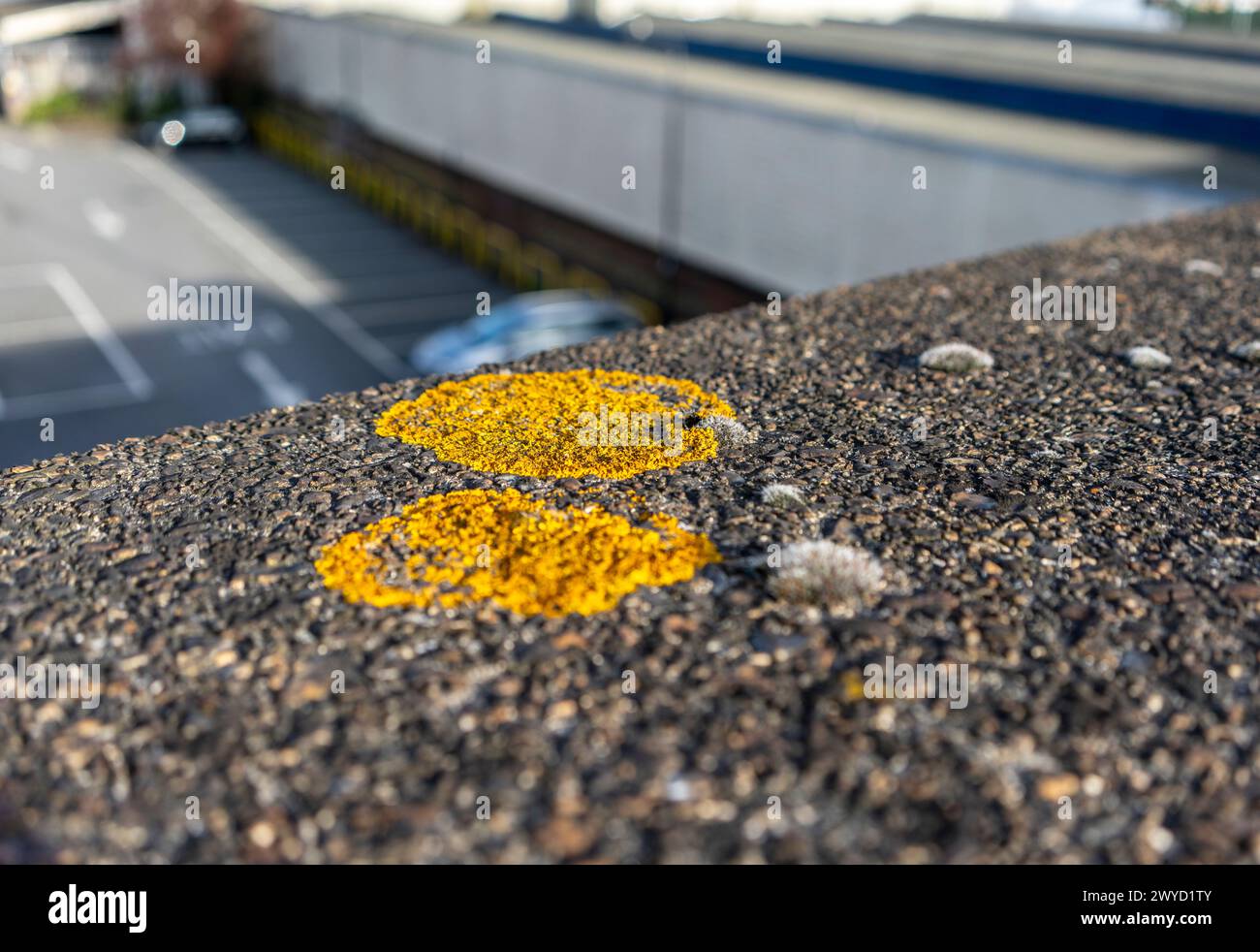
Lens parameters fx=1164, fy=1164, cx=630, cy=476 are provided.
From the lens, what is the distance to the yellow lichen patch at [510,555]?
5.23 meters

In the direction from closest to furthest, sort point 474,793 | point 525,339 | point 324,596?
1. point 474,793
2. point 324,596
3. point 525,339

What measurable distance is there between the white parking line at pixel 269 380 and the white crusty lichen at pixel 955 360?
18.0m

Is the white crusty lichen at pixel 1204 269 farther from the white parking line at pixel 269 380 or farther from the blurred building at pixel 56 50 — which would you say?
the blurred building at pixel 56 50

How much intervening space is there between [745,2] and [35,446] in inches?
1571

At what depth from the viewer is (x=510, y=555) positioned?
5555 millimetres

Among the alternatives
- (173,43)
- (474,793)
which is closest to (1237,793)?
(474,793)

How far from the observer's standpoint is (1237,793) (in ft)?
13.7

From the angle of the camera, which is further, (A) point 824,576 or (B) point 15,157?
(B) point 15,157

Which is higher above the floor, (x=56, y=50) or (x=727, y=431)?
(x=56, y=50)

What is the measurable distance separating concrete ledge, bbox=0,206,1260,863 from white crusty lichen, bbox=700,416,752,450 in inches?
4.1

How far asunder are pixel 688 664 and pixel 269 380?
891 inches

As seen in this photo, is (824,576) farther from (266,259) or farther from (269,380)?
(266,259)

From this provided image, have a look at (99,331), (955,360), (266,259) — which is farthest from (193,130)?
(955,360)
